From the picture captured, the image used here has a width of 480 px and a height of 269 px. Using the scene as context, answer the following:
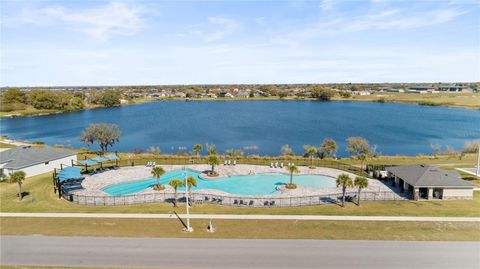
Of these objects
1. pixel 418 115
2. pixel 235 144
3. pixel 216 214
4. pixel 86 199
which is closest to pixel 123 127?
pixel 235 144

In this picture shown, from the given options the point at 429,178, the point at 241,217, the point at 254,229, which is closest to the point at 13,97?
the point at 241,217

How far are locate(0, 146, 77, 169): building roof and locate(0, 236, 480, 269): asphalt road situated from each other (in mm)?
21887

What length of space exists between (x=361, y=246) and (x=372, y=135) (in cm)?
7603

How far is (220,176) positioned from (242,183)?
3477 millimetres

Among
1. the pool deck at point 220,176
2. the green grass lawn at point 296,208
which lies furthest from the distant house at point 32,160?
the green grass lawn at point 296,208

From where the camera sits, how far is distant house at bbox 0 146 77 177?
4209cm

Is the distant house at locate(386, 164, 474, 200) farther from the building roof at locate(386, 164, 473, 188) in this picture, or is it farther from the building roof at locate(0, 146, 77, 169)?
the building roof at locate(0, 146, 77, 169)

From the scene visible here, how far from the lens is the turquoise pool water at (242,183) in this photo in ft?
130

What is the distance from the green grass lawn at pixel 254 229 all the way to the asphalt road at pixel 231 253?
95cm

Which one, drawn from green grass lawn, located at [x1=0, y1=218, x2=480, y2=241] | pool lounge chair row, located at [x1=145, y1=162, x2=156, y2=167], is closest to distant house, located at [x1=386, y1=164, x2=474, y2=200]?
green grass lawn, located at [x1=0, y1=218, x2=480, y2=241]

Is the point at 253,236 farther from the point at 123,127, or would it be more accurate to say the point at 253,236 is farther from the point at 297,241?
the point at 123,127

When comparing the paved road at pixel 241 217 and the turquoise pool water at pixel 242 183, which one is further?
the turquoise pool water at pixel 242 183

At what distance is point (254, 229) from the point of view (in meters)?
26.0

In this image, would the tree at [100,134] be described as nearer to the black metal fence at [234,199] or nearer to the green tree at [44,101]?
the black metal fence at [234,199]
